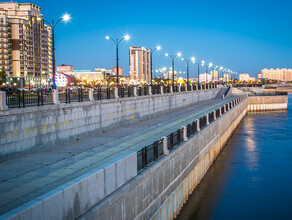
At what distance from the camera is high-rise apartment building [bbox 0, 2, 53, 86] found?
129 metres

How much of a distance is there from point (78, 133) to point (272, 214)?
11.4 meters

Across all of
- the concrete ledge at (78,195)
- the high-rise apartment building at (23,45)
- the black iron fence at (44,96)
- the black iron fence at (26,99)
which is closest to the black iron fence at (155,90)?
the black iron fence at (44,96)

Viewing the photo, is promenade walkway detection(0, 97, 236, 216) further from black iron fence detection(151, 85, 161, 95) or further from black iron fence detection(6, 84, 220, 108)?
black iron fence detection(151, 85, 161, 95)

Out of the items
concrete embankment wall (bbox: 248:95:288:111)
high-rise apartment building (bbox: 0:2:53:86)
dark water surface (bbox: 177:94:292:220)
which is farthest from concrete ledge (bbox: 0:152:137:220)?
high-rise apartment building (bbox: 0:2:53:86)

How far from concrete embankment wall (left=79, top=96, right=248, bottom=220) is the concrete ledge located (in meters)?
0.20

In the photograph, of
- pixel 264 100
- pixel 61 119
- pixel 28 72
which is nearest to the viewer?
pixel 61 119

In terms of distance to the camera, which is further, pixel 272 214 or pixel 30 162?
pixel 272 214

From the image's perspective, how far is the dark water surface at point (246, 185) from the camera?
20.5 metres

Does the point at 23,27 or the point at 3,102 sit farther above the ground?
the point at 23,27

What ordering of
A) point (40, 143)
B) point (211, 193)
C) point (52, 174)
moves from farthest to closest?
point (211, 193) → point (40, 143) → point (52, 174)

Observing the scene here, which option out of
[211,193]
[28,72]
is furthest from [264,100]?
[28,72]

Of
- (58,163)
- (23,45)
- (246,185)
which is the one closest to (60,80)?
(58,163)

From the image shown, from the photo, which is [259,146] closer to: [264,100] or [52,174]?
[52,174]

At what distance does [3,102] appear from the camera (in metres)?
15.5
